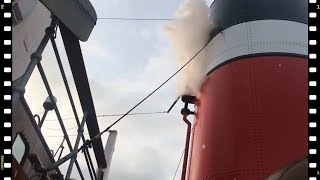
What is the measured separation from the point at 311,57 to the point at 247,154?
150 inches

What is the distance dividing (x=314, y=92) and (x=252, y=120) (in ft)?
12.7

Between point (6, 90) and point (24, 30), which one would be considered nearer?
point (6, 90)

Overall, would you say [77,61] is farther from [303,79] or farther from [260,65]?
[303,79]

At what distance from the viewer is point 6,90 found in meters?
2.96

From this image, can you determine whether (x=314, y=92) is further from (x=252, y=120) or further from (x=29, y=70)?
(x=252, y=120)

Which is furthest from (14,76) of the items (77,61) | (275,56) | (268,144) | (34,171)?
(275,56)

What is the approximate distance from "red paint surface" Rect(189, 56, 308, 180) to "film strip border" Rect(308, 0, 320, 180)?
348 centimetres

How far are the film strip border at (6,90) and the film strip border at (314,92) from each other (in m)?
2.73

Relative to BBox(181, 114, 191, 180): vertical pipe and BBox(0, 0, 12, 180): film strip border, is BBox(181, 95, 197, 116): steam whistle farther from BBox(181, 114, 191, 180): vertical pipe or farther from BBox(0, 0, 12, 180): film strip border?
BBox(0, 0, 12, 180): film strip border

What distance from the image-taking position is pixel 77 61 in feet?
22.1

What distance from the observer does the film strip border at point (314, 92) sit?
3.47m

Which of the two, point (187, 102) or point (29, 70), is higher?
point (187, 102)

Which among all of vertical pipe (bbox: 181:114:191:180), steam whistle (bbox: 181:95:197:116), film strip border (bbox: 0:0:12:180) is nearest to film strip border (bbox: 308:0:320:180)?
film strip border (bbox: 0:0:12:180)

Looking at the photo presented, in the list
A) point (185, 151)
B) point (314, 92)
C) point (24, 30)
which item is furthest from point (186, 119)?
point (314, 92)
